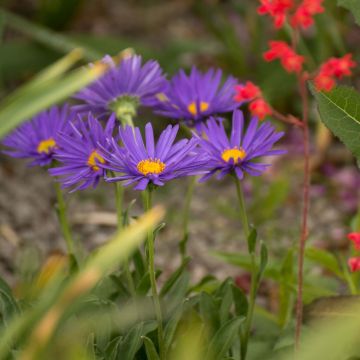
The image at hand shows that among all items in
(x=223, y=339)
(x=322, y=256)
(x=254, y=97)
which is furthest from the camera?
(x=322, y=256)

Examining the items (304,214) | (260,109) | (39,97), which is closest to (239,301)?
(304,214)

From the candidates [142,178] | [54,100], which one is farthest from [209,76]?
[54,100]

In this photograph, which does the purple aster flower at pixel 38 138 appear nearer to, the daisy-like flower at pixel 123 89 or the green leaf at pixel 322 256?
the daisy-like flower at pixel 123 89

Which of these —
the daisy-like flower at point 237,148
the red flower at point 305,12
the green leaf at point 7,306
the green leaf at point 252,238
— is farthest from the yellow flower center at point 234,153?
the green leaf at point 7,306

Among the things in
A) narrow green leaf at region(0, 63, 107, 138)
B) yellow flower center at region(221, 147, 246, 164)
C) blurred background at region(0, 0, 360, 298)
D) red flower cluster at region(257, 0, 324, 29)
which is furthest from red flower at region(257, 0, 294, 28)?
blurred background at region(0, 0, 360, 298)

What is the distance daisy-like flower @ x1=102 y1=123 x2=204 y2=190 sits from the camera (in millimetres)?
1029

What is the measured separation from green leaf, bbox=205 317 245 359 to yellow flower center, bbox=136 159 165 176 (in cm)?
26

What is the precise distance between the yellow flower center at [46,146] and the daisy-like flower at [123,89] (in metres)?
0.07

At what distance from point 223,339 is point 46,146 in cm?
42

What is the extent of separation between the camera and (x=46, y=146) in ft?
4.28

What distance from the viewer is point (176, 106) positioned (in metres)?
1.32

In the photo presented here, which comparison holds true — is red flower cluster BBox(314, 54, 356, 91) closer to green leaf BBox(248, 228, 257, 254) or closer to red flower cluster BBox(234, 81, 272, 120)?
red flower cluster BBox(234, 81, 272, 120)

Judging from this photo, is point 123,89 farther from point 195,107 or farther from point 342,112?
point 342,112

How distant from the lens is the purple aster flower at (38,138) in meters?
1.28
